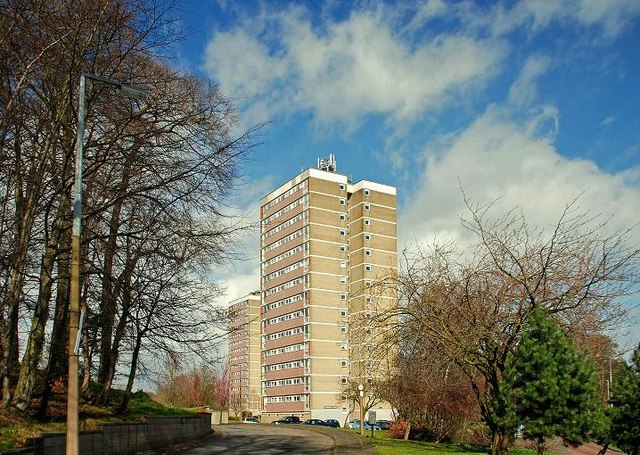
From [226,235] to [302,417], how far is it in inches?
3016

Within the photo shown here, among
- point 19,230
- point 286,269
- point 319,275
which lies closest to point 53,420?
point 19,230

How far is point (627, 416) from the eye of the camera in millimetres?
20188

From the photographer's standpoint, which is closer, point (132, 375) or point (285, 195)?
point (132, 375)

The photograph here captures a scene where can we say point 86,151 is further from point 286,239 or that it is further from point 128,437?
point 286,239

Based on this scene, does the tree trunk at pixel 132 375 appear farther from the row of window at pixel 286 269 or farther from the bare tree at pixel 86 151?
the row of window at pixel 286 269

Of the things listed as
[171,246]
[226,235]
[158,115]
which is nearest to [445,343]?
[226,235]

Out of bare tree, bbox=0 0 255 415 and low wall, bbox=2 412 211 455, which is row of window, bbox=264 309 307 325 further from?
bare tree, bbox=0 0 255 415

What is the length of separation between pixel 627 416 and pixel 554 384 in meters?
7.11

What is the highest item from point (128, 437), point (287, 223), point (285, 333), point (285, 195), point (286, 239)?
point (285, 195)

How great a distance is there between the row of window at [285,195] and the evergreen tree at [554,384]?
80.9 m

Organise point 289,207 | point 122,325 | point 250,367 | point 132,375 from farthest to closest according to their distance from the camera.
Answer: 1. point 250,367
2. point 289,207
3. point 132,375
4. point 122,325

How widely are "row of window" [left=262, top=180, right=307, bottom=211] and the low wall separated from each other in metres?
68.6

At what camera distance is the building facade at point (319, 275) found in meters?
90.3

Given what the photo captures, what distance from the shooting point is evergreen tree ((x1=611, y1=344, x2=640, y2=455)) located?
19.9 m
